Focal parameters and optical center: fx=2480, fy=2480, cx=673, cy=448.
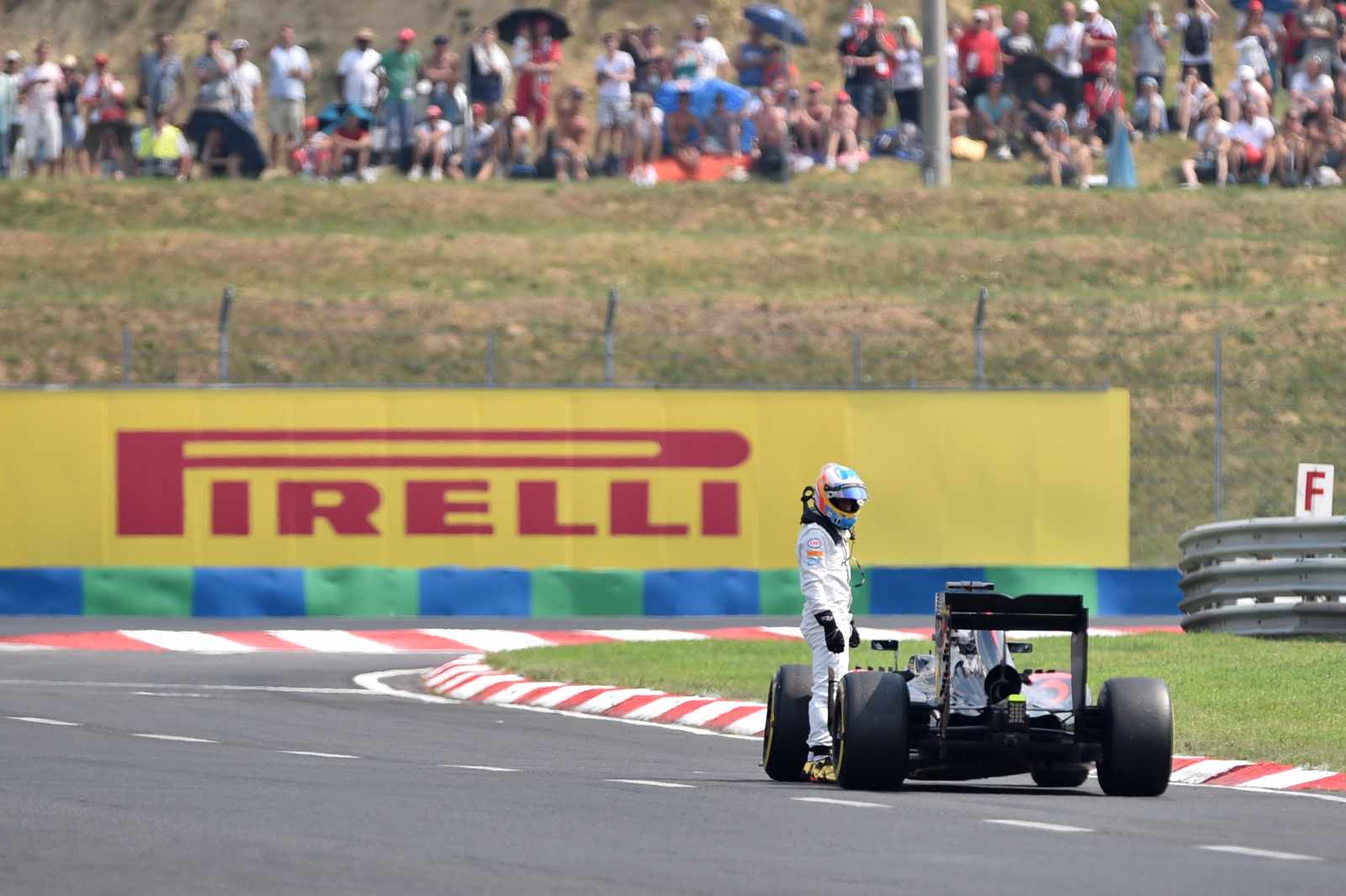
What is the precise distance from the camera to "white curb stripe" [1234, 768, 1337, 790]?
39.6 feet

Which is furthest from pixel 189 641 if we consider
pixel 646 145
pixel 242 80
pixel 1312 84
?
pixel 1312 84

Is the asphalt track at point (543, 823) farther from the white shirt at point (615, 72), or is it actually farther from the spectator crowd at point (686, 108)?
the spectator crowd at point (686, 108)

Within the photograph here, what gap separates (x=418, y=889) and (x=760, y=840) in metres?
1.74

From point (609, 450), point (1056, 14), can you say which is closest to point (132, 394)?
point (609, 450)

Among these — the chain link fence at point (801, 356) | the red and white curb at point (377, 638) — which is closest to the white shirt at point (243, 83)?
the chain link fence at point (801, 356)

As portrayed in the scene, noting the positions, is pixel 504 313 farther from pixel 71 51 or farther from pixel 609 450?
pixel 71 51

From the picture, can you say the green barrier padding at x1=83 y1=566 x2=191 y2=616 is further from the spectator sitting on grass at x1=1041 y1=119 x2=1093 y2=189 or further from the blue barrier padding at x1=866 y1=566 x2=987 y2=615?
the spectator sitting on grass at x1=1041 y1=119 x2=1093 y2=189

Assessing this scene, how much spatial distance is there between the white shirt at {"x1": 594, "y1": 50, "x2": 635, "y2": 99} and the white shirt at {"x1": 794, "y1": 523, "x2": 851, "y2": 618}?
20325 millimetres

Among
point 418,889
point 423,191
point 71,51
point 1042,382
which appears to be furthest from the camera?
point 71,51

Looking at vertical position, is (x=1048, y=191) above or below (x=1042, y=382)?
above

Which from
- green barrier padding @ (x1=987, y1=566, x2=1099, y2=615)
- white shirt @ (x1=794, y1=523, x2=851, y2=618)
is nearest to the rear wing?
white shirt @ (x1=794, y1=523, x2=851, y2=618)

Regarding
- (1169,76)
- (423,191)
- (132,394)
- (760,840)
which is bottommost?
(760,840)

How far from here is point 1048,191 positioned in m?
34.6

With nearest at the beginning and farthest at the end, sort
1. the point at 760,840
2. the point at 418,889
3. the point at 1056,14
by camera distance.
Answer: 1. the point at 418,889
2. the point at 760,840
3. the point at 1056,14
